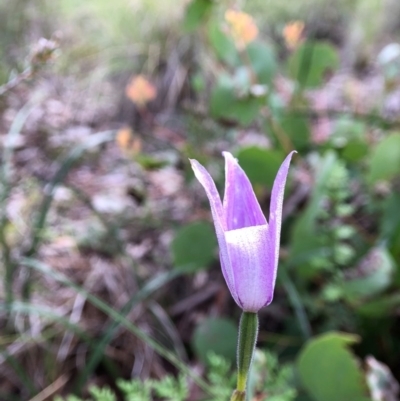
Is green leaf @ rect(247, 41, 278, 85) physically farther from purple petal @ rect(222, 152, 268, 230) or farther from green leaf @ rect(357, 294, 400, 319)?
purple petal @ rect(222, 152, 268, 230)

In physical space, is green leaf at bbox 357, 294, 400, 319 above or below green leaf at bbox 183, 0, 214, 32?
below

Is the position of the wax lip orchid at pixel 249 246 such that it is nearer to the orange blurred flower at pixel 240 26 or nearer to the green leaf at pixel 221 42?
the orange blurred flower at pixel 240 26

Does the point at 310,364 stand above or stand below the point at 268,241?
below

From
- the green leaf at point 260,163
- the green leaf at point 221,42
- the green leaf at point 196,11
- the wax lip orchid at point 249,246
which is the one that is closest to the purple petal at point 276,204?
the wax lip orchid at point 249,246

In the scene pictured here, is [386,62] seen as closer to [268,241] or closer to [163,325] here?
[163,325]

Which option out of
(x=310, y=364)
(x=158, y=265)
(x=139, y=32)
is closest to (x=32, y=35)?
(x=139, y=32)

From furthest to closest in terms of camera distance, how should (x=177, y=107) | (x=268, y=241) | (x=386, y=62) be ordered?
(x=177, y=107), (x=386, y=62), (x=268, y=241)

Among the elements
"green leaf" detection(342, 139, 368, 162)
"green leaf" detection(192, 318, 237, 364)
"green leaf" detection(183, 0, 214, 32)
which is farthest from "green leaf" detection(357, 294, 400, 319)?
"green leaf" detection(183, 0, 214, 32)
